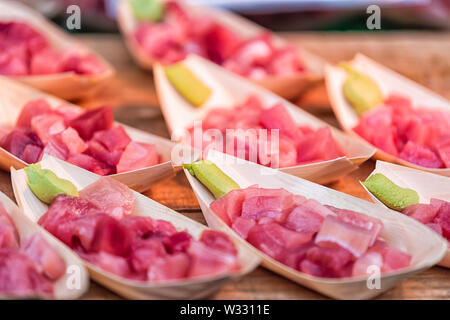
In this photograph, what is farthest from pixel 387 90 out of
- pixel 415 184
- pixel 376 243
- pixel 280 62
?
pixel 376 243

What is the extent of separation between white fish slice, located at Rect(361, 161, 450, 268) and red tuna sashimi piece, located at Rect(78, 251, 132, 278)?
0.80 metres

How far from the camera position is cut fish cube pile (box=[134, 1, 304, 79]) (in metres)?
2.72

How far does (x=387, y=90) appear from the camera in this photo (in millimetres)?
2623

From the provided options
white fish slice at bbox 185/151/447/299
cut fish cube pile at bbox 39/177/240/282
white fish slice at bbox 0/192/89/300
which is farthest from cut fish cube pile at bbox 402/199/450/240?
white fish slice at bbox 0/192/89/300

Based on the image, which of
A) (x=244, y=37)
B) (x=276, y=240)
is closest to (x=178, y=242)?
(x=276, y=240)

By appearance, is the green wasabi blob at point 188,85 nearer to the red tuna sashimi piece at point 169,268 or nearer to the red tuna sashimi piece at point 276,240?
the red tuna sashimi piece at point 276,240

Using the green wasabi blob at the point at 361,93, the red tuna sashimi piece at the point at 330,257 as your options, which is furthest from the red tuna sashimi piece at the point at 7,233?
the green wasabi blob at the point at 361,93

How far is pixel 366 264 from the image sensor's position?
148cm

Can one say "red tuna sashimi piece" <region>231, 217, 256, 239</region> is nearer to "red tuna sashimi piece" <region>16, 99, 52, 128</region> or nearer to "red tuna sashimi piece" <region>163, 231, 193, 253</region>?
"red tuna sashimi piece" <region>163, 231, 193, 253</region>

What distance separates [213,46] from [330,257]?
163 cm

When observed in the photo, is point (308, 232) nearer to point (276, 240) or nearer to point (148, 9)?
point (276, 240)
